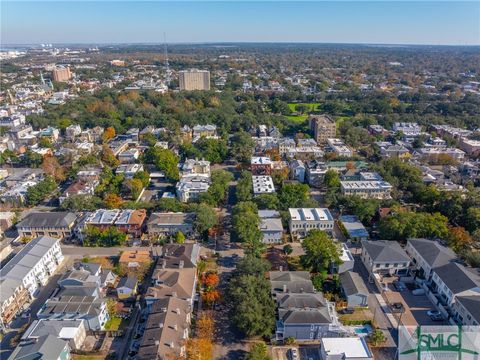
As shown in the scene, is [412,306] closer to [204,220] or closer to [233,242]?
[233,242]

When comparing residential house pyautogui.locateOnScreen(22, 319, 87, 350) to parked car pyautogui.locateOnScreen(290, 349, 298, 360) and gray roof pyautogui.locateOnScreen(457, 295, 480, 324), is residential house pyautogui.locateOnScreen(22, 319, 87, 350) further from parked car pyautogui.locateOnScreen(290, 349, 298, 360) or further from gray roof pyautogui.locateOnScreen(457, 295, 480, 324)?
gray roof pyautogui.locateOnScreen(457, 295, 480, 324)

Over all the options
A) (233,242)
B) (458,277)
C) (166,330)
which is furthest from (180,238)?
(458,277)

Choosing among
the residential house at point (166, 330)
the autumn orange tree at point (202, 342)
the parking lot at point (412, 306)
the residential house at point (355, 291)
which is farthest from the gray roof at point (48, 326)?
the parking lot at point (412, 306)

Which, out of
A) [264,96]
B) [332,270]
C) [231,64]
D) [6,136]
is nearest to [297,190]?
[332,270]

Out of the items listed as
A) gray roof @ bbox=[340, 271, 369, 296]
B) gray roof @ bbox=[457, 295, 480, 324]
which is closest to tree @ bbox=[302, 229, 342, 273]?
gray roof @ bbox=[340, 271, 369, 296]

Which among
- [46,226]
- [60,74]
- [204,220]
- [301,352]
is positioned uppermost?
[60,74]

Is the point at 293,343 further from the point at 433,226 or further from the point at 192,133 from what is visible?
the point at 192,133
